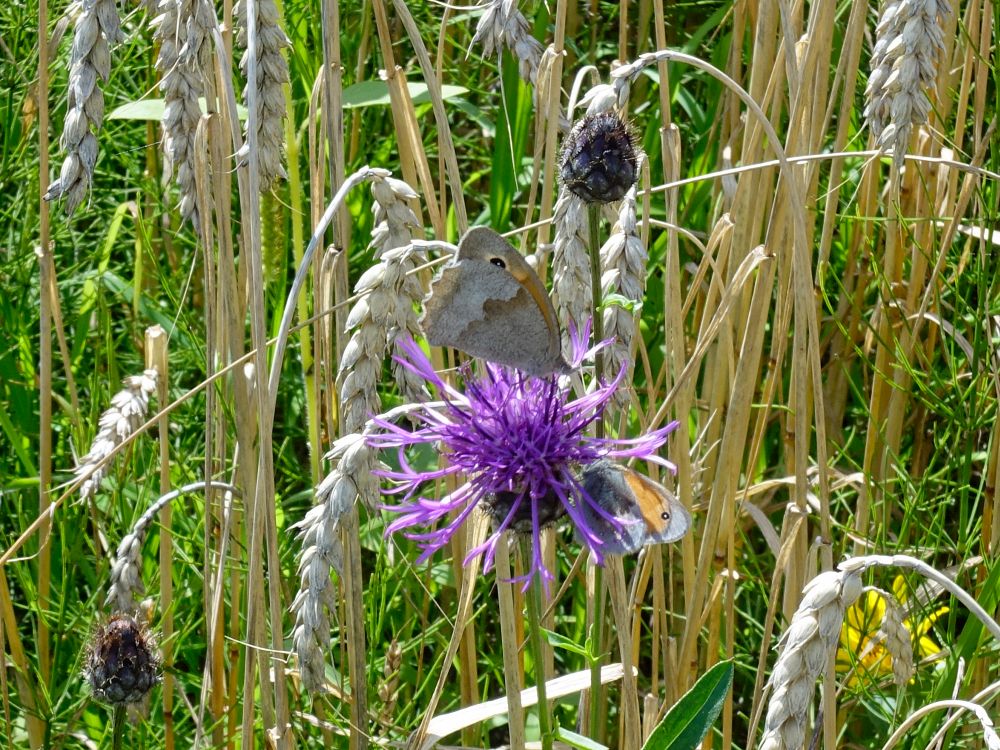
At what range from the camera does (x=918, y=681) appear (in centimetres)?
225

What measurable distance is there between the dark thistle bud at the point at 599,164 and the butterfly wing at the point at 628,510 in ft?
1.11

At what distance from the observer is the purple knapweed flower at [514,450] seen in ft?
4.42

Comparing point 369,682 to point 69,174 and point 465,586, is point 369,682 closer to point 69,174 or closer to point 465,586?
point 465,586

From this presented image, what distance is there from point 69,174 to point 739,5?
4.93 ft

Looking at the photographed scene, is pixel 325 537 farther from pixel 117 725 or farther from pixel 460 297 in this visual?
pixel 117 725

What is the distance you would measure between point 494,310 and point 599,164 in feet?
0.74

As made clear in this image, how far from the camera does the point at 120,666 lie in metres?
1.78

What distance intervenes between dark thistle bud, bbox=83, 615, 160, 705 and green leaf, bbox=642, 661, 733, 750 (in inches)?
32.2

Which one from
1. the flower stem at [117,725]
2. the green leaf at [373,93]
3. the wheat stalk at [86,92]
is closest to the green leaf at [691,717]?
the flower stem at [117,725]

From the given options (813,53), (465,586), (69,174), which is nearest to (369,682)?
(465,586)

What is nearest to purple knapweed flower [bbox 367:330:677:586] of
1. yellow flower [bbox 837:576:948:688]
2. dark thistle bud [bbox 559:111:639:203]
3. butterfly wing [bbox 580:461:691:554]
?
butterfly wing [bbox 580:461:691:554]

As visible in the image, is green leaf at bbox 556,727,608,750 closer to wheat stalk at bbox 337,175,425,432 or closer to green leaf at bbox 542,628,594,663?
green leaf at bbox 542,628,594,663

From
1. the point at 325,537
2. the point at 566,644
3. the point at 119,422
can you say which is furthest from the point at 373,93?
the point at 566,644

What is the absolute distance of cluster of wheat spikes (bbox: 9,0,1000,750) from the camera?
155cm
